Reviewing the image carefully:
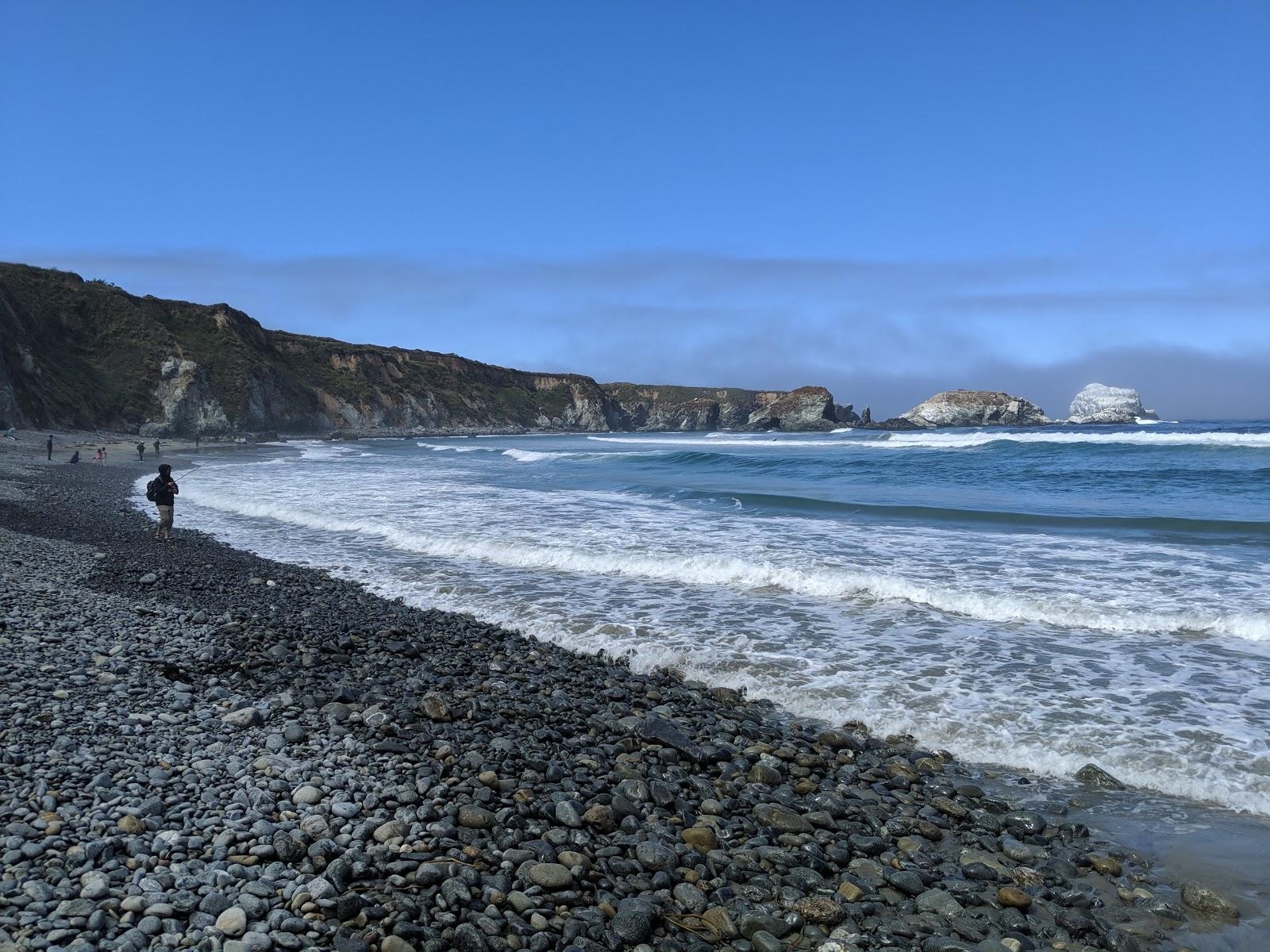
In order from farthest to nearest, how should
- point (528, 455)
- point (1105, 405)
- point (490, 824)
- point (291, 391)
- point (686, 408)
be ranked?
point (686, 408), point (1105, 405), point (291, 391), point (528, 455), point (490, 824)

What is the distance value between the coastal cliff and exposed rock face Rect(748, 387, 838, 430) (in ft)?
1.08

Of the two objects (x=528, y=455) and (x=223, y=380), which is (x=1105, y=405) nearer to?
(x=528, y=455)

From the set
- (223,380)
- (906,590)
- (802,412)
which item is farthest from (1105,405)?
(906,590)

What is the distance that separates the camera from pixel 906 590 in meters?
10.2

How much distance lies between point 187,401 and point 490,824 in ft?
256

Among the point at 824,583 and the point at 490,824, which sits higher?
the point at 824,583

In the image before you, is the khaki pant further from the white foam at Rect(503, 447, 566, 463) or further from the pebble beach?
the white foam at Rect(503, 447, 566, 463)

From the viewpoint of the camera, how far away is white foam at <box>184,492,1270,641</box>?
8758mm

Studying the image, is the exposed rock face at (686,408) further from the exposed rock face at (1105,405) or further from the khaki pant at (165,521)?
the khaki pant at (165,521)

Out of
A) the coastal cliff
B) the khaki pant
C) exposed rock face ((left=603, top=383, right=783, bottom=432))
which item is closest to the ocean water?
the khaki pant

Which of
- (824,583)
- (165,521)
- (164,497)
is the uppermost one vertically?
(164,497)

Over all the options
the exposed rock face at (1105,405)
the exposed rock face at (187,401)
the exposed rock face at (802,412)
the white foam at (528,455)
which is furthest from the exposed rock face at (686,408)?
the white foam at (528,455)

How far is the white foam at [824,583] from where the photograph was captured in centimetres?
876

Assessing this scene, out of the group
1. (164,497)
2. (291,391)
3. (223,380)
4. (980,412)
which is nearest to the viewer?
(164,497)
